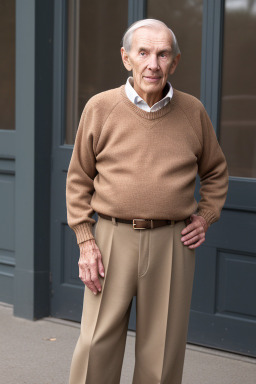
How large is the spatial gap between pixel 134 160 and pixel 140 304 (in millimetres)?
615

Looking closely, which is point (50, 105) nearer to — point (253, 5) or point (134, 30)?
point (253, 5)

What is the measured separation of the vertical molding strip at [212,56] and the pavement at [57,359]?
4.63 feet

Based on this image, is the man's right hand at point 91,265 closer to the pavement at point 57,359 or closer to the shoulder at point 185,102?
the shoulder at point 185,102

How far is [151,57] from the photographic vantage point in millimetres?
2904

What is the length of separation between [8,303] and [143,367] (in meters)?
2.45

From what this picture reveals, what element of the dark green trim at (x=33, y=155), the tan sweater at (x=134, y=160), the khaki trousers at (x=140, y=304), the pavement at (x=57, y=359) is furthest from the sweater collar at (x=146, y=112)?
the dark green trim at (x=33, y=155)

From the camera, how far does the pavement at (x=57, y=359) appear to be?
409 centimetres

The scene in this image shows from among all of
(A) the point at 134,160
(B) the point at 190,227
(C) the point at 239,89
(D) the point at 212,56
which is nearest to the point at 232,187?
(C) the point at 239,89

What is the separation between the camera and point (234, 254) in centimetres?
439

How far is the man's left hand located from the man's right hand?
1.20 feet

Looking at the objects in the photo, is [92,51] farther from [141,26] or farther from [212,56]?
[141,26]

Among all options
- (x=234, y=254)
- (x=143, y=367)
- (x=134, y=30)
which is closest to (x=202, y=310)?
(x=234, y=254)

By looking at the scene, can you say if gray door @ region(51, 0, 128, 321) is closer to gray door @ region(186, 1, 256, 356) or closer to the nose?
gray door @ region(186, 1, 256, 356)

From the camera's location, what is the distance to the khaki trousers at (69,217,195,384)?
3002mm
